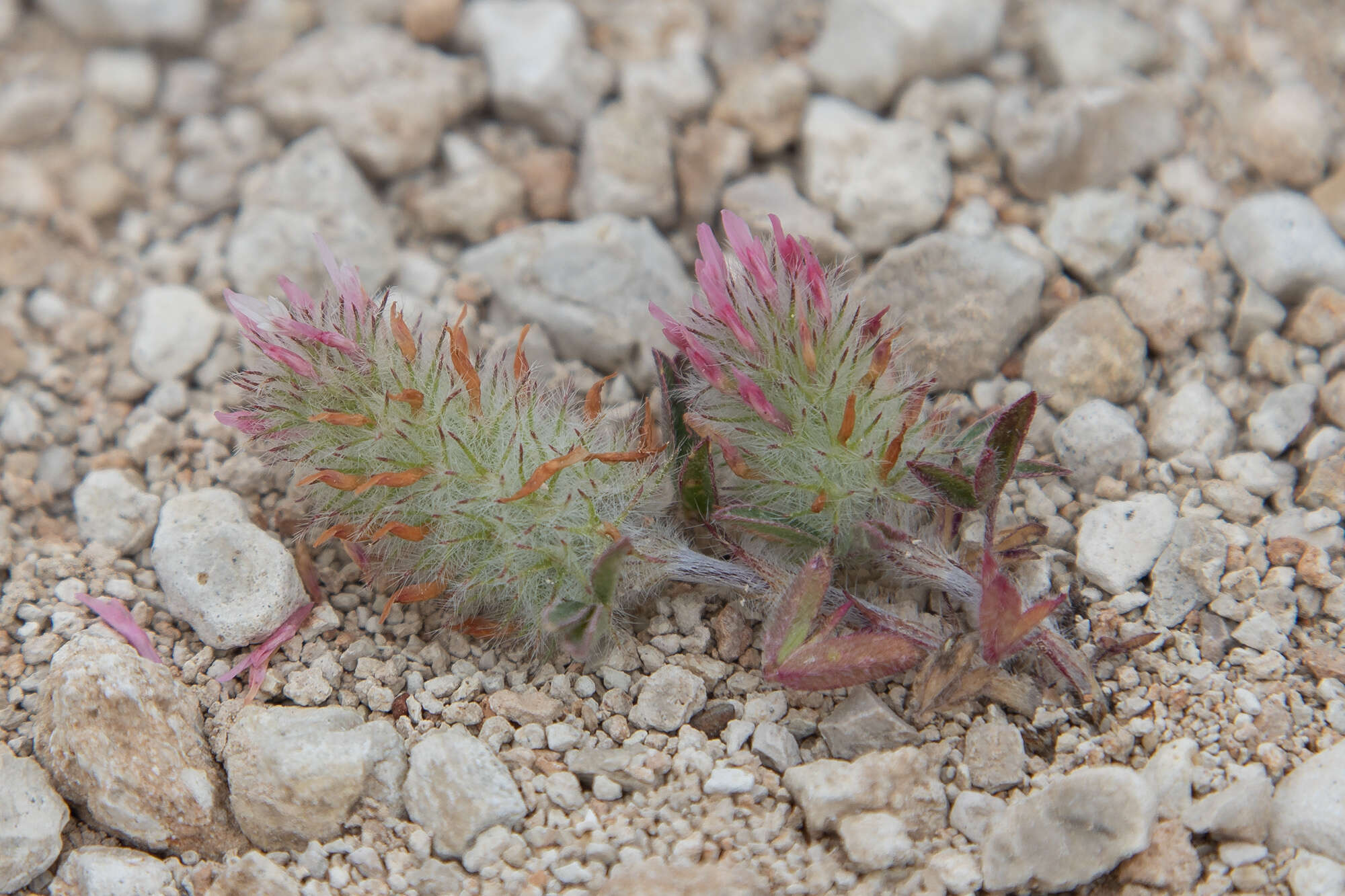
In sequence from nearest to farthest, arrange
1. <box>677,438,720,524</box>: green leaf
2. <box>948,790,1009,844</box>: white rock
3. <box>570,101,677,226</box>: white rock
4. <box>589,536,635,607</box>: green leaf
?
<box>948,790,1009,844</box>: white rock → <box>589,536,635,607</box>: green leaf → <box>677,438,720,524</box>: green leaf → <box>570,101,677,226</box>: white rock

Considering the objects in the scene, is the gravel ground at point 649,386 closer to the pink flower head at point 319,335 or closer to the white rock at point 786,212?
the white rock at point 786,212

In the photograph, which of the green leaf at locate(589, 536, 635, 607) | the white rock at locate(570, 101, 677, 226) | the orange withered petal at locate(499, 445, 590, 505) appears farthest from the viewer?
the white rock at locate(570, 101, 677, 226)

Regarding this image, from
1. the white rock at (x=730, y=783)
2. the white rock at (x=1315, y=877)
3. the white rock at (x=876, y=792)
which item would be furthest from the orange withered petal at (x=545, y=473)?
the white rock at (x=1315, y=877)

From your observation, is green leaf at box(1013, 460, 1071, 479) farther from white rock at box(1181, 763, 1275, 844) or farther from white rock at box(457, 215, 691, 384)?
white rock at box(457, 215, 691, 384)

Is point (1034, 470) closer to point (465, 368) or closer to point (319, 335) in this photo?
point (465, 368)

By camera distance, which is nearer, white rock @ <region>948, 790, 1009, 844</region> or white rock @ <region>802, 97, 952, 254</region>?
white rock @ <region>948, 790, 1009, 844</region>

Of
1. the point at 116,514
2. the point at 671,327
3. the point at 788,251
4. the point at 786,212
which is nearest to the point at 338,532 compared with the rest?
the point at 116,514

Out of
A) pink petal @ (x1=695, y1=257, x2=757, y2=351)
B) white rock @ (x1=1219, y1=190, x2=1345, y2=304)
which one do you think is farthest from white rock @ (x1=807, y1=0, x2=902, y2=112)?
pink petal @ (x1=695, y1=257, x2=757, y2=351)
